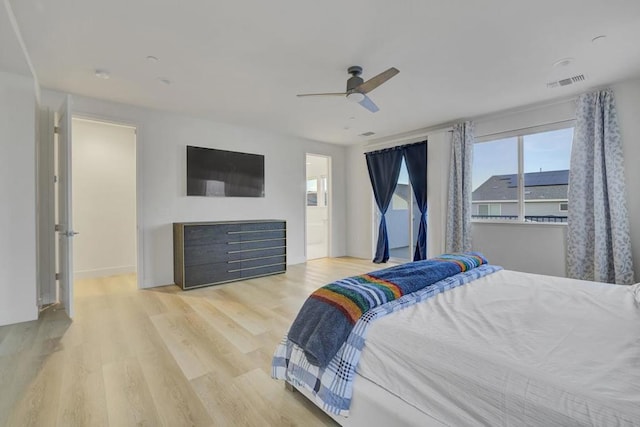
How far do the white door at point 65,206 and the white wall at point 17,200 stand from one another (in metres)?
0.21

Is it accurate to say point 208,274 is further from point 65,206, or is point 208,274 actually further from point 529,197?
point 529,197

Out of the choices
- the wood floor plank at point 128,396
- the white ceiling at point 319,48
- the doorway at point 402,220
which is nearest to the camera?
the wood floor plank at point 128,396

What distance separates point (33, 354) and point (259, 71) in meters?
3.00

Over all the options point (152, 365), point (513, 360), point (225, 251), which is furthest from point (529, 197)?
point (152, 365)

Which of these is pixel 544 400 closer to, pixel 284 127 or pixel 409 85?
pixel 409 85

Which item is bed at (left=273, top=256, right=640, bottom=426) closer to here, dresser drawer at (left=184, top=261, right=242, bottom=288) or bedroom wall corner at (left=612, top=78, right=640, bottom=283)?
bedroom wall corner at (left=612, top=78, right=640, bottom=283)

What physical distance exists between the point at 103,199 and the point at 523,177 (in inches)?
254

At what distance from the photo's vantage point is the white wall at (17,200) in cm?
270

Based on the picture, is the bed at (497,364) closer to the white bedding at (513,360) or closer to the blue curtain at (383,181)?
the white bedding at (513,360)

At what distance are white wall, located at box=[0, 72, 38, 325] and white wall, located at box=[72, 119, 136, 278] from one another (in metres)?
1.66

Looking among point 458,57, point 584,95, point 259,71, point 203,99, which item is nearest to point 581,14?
point 458,57

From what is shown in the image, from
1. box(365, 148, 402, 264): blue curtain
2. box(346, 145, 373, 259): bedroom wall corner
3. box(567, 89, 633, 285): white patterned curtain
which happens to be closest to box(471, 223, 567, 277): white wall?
box(567, 89, 633, 285): white patterned curtain

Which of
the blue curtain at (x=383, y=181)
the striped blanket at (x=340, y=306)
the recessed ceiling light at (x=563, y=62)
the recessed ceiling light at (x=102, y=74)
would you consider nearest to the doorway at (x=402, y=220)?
the blue curtain at (x=383, y=181)

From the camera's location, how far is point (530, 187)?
4.05m
